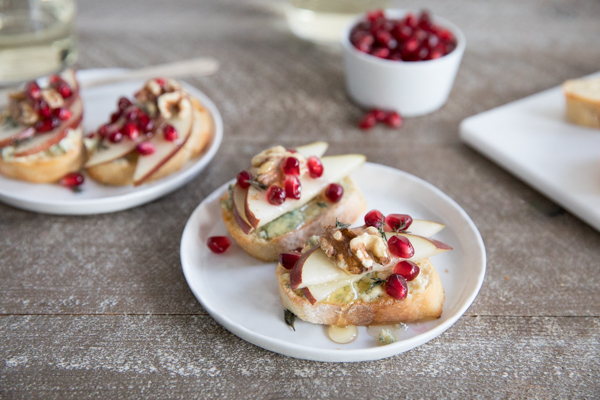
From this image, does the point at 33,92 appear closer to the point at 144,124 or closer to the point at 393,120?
the point at 144,124

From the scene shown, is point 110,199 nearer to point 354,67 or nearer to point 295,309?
point 295,309

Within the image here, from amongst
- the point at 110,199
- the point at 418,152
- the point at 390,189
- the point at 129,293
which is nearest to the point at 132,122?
the point at 110,199

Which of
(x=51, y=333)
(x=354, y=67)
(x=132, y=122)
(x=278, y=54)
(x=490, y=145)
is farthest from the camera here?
(x=278, y=54)

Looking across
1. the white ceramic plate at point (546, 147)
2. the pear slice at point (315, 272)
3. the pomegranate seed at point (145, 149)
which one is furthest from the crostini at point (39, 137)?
the white ceramic plate at point (546, 147)

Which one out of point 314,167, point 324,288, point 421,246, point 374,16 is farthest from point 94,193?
point 374,16

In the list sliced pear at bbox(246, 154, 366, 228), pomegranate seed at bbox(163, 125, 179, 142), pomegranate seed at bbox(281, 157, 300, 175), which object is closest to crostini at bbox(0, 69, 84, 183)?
pomegranate seed at bbox(163, 125, 179, 142)

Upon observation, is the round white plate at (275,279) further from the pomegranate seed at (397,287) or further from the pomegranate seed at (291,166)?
the pomegranate seed at (291,166)

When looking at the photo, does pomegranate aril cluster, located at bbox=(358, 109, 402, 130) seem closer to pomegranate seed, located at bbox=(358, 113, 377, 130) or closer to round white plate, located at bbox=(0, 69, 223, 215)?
pomegranate seed, located at bbox=(358, 113, 377, 130)
